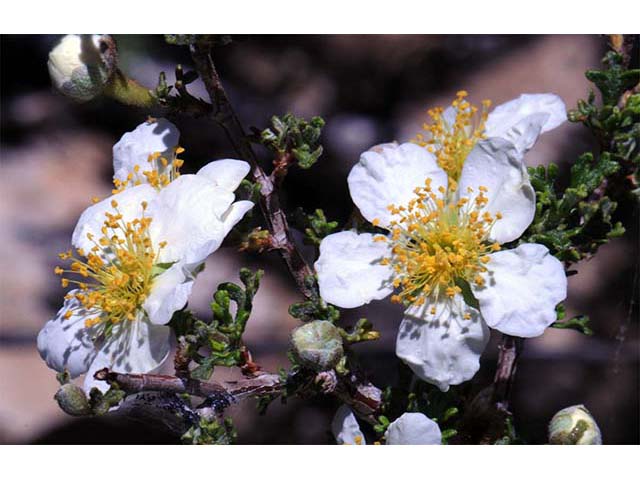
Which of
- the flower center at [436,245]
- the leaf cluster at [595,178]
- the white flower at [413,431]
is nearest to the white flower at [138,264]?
the flower center at [436,245]

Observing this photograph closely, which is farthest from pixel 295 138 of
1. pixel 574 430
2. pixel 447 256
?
pixel 574 430

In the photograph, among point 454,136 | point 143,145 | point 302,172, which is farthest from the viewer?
point 302,172

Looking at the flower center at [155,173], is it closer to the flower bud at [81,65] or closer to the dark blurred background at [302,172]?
the flower bud at [81,65]

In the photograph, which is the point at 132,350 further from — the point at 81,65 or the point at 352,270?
the point at 81,65

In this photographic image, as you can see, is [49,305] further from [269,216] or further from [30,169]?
[269,216]

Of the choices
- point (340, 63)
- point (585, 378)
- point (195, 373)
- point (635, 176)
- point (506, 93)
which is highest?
point (340, 63)

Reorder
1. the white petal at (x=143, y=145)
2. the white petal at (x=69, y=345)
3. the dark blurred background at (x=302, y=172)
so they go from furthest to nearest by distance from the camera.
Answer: the dark blurred background at (x=302, y=172) < the white petal at (x=143, y=145) < the white petal at (x=69, y=345)
